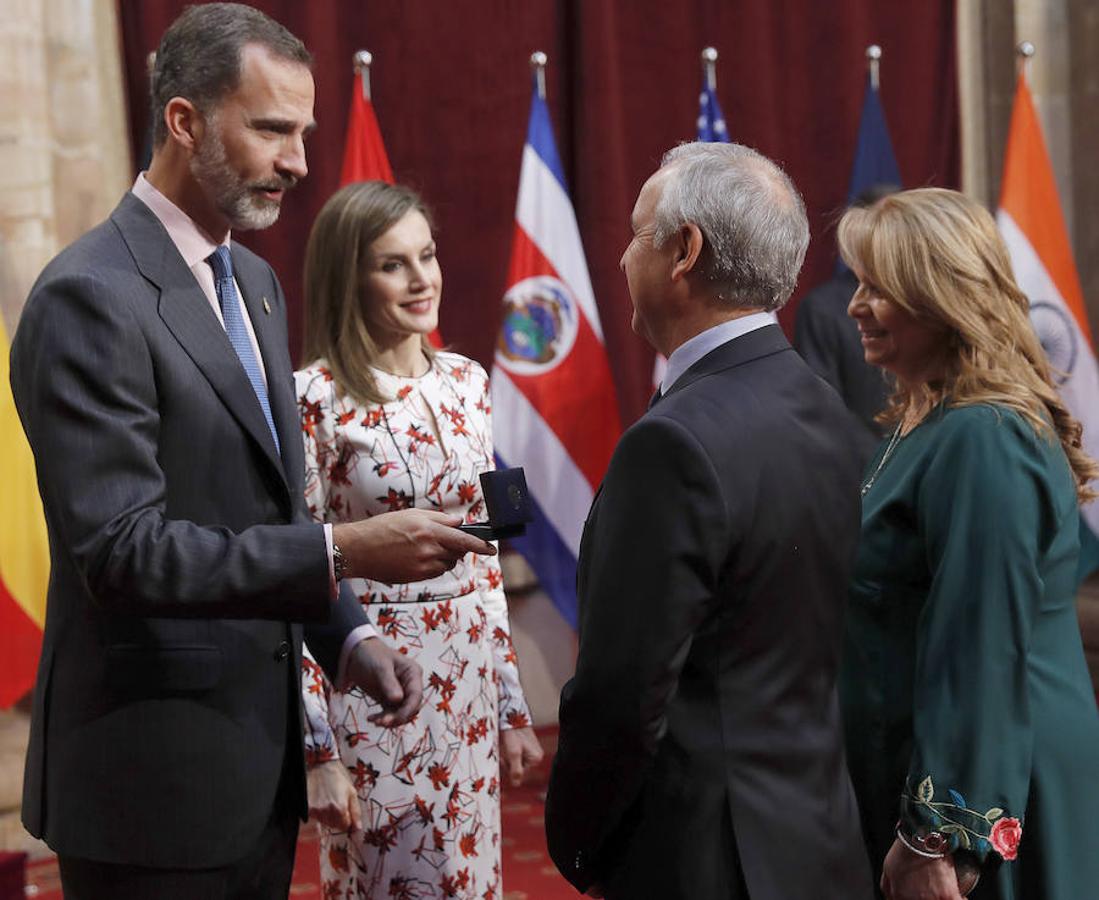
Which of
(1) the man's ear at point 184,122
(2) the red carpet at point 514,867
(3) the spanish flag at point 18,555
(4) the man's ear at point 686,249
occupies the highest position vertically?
(1) the man's ear at point 184,122

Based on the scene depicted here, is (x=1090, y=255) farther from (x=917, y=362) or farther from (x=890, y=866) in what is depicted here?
(x=890, y=866)

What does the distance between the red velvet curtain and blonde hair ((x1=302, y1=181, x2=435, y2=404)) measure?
190 centimetres

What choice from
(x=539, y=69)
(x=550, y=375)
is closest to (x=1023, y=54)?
(x=539, y=69)

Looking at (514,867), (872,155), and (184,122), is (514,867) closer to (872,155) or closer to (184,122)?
(184,122)

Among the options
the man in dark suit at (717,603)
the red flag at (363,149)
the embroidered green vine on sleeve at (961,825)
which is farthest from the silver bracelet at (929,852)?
the red flag at (363,149)

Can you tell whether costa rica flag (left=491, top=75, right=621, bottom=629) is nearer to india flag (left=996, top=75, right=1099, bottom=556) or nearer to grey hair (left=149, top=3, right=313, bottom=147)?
india flag (left=996, top=75, right=1099, bottom=556)

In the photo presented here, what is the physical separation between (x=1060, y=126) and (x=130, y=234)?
5.38 metres

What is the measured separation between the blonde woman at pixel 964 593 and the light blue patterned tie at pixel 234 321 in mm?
956

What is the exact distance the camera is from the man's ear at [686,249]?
5.87ft

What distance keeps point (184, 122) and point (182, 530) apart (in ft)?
2.09

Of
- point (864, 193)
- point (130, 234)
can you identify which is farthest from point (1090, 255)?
point (130, 234)

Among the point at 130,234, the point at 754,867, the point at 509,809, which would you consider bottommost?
the point at 509,809

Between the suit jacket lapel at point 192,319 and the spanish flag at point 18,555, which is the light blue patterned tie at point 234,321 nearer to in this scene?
the suit jacket lapel at point 192,319

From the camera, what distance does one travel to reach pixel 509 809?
4895 mm
